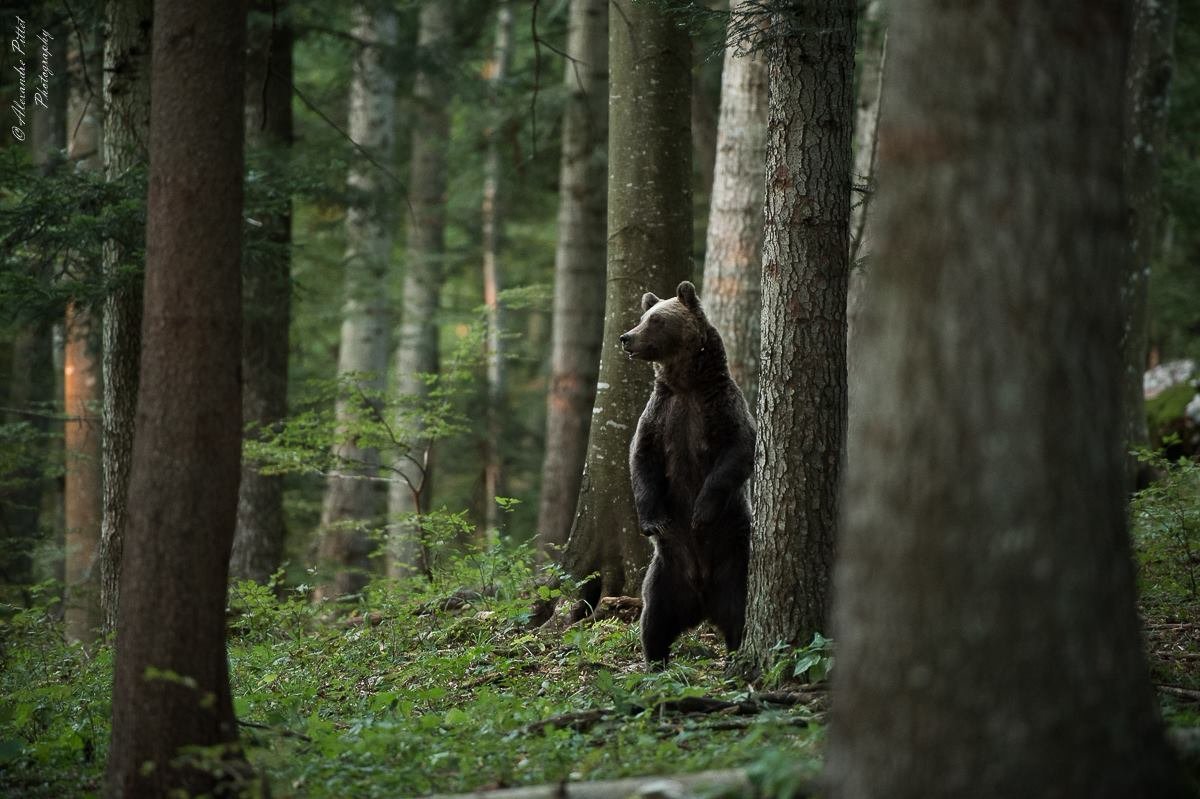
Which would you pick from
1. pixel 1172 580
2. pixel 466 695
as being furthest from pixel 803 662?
pixel 1172 580

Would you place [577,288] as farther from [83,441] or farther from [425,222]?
[83,441]

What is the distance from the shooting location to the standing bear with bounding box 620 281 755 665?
795cm

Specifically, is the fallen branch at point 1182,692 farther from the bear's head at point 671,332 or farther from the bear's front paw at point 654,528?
the bear's head at point 671,332

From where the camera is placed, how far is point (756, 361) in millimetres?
11055

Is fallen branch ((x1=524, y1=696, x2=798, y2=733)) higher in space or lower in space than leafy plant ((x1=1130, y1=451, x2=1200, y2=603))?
lower

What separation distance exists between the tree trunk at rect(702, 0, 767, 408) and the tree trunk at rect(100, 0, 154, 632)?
528cm

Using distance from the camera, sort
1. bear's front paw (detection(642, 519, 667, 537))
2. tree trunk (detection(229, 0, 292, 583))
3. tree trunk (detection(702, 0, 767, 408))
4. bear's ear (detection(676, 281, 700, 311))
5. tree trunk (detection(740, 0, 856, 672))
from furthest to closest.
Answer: tree trunk (detection(229, 0, 292, 583)) → tree trunk (detection(702, 0, 767, 408)) → bear's ear (detection(676, 281, 700, 311)) → bear's front paw (detection(642, 519, 667, 537)) → tree trunk (detection(740, 0, 856, 672))

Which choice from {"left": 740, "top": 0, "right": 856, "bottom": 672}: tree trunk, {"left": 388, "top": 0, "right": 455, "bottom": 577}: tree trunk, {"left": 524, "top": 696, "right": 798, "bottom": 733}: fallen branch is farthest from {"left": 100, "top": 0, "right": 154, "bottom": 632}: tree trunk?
{"left": 388, "top": 0, "right": 455, "bottom": 577}: tree trunk

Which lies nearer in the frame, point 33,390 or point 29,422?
point 29,422

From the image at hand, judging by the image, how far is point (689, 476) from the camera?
8328mm

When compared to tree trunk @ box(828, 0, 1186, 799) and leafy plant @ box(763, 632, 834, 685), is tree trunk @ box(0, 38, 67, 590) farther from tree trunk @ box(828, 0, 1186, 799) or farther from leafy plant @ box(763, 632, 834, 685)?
tree trunk @ box(828, 0, 1186, 799)

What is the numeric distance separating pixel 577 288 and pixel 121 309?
6.41 metres

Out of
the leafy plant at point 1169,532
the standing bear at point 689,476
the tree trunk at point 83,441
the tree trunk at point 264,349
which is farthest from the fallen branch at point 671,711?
the tree trunk at point 83,441

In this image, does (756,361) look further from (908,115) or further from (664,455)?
(908,115)
